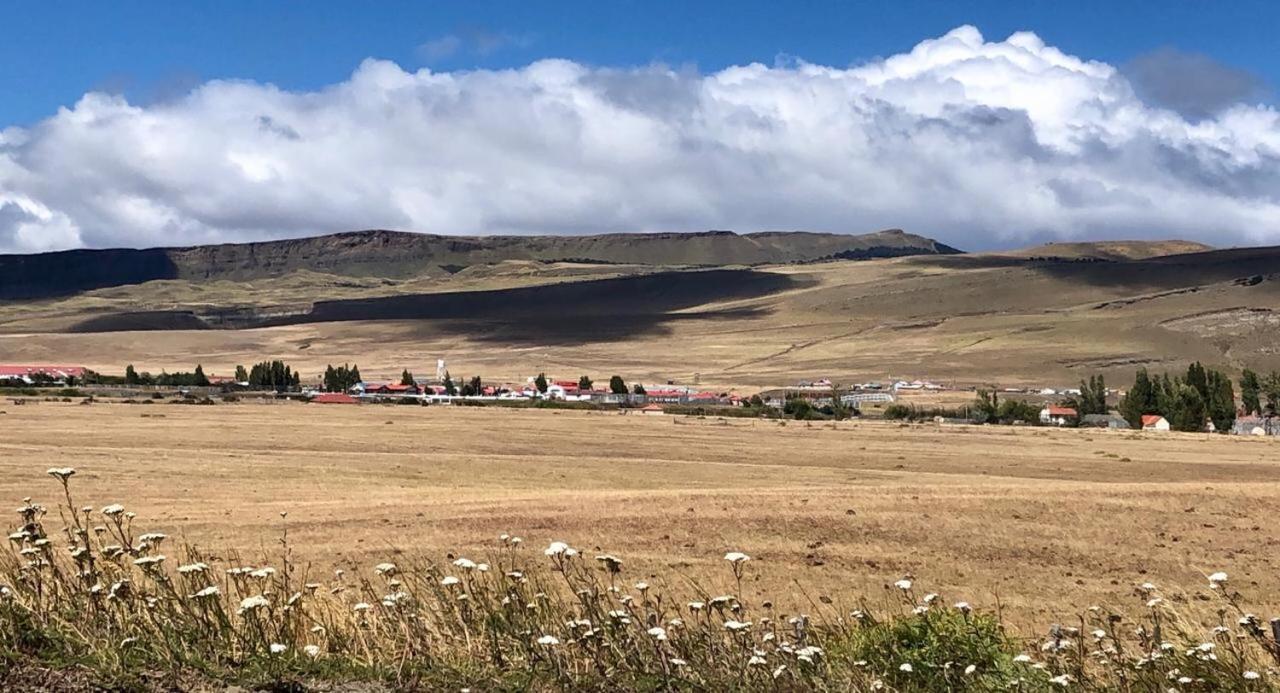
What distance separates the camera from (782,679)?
7.78 meters

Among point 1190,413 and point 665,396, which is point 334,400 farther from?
point 1190,413

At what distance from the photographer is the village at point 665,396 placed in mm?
109000

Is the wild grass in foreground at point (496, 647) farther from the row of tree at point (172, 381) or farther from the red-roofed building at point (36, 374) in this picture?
the red-roofed building at point (36, 374)

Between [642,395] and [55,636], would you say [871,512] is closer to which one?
[55,636]

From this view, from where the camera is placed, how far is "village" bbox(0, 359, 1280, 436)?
109000mm

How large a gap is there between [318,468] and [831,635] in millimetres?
35809

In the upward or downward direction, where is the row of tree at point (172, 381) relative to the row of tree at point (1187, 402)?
upward

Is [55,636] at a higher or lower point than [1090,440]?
higher

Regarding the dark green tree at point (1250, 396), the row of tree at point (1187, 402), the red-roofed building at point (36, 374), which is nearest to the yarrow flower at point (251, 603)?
the row of tree at point (1187, 402)

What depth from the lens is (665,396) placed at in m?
140

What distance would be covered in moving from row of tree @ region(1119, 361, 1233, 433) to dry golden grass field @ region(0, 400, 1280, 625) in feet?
129

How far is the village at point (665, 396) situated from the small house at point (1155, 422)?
0.29 ft

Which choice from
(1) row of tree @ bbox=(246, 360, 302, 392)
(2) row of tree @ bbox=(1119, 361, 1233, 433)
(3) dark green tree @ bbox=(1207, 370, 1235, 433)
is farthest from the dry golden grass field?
(1) row of tree @ bbox=(246, 360, 302, 392)

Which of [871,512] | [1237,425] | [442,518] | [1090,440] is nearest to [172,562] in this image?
[442,518]
